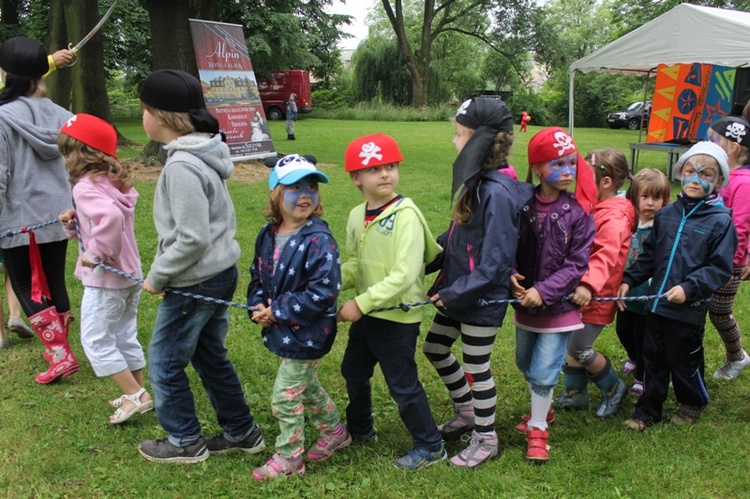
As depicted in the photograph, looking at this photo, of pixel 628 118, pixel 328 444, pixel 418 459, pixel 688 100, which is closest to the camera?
pixel 418 459

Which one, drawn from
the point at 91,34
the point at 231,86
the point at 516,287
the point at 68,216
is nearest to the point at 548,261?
the point at 516,287

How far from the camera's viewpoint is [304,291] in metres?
2.78

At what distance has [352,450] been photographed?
3.34m

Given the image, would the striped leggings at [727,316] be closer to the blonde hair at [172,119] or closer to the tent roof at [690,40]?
Answer: the blonde hair at [172,119]

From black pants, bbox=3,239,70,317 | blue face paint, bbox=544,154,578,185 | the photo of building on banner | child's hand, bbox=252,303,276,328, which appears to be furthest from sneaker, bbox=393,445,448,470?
the photo of building on banner

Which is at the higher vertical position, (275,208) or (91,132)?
(91,132)

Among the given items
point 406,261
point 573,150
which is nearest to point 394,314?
point 406,261

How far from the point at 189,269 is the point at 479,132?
1.50 meters

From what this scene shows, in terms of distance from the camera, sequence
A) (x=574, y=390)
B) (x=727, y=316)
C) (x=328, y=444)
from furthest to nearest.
→ (x=727, y=316), (x=574, y=390), (x=328, y=444)

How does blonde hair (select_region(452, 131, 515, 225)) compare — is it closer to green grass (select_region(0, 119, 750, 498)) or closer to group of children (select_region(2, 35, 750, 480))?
group of children (select_region(2, 35, 750, 480))

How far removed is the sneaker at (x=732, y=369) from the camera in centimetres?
417

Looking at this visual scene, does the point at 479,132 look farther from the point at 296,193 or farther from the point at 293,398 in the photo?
the point at 293,398

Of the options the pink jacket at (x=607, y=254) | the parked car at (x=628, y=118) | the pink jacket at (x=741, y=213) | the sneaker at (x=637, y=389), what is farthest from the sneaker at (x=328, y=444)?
the parked car at (x=628, y=118)

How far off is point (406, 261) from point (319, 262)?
0.39 meters
